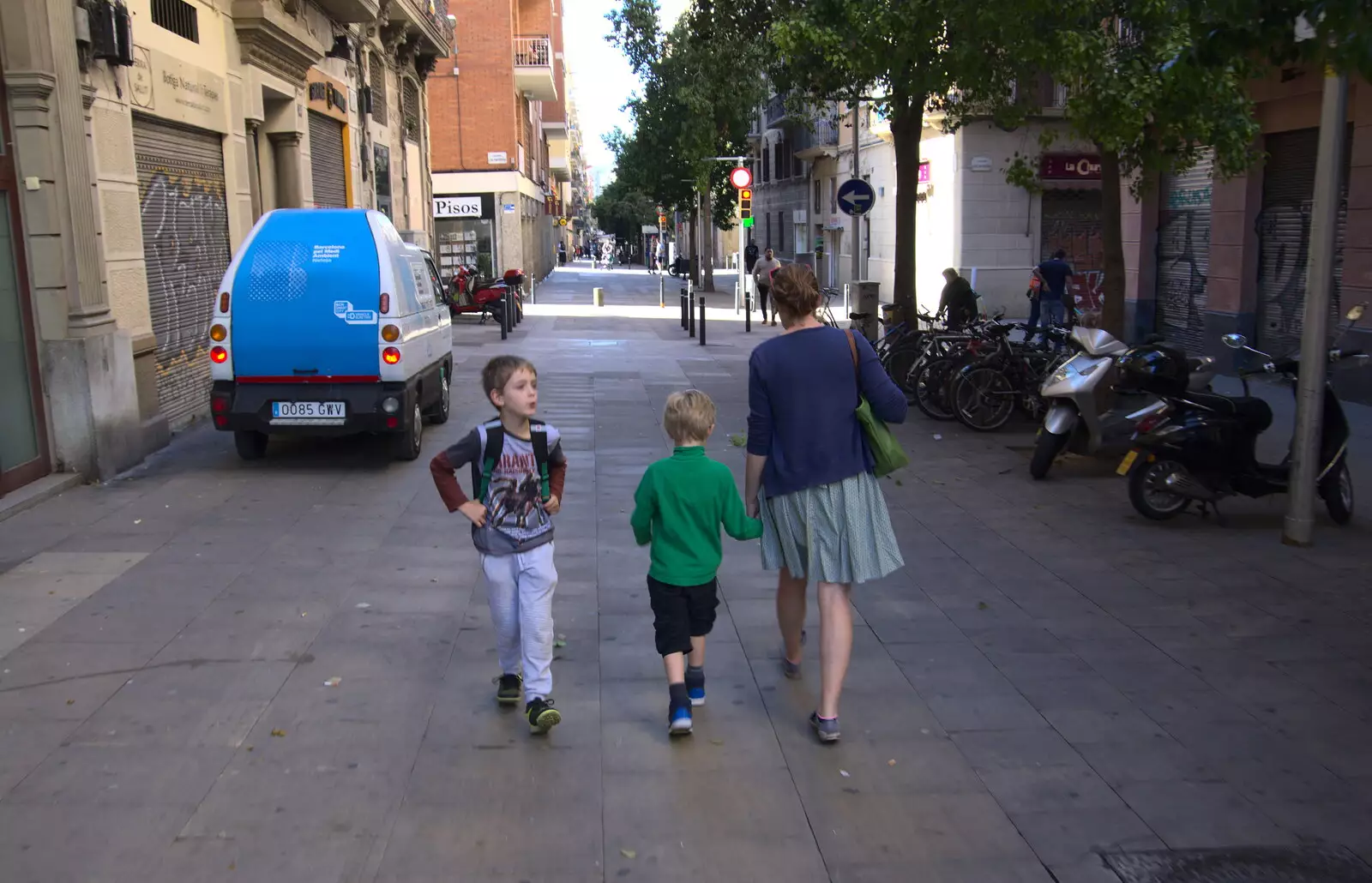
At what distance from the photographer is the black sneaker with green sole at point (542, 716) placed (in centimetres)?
445

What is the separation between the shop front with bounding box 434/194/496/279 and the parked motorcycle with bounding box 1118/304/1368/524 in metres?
33.6

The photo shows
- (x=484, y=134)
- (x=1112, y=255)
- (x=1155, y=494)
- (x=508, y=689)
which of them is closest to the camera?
(x=508, y=689)

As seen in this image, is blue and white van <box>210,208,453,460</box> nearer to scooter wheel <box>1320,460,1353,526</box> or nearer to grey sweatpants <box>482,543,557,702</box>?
grey sweatpants <box>482,543,557,702</box>

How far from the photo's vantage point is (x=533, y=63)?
41312mm

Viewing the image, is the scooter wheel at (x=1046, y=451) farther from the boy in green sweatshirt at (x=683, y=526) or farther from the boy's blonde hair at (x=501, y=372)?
the boy's blonde hair at (x=501, y=372)

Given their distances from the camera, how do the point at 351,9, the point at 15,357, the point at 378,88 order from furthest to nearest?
the point at 378,88, the point at 351,9, the point at 15,357

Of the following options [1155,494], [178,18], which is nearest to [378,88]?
[178,18]

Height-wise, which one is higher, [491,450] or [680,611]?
[491,450]

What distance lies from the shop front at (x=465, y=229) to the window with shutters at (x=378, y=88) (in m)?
16.2

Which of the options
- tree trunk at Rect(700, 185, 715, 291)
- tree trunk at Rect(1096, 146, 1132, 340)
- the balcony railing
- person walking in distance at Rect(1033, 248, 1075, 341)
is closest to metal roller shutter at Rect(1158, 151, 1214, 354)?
person walking in distance at Rect(1033, 248, 1075, 341)

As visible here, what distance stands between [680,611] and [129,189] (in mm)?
7977

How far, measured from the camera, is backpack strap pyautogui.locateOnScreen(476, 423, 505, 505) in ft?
14.6

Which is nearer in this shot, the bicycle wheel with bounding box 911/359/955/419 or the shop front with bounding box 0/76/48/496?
the shop front with bounding box 0/76/48/496

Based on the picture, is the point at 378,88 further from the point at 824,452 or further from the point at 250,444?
the point at 824,452
